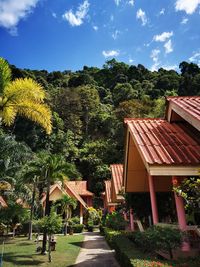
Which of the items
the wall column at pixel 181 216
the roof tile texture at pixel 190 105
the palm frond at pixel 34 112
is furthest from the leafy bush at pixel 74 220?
the wall column at pixel 181 216

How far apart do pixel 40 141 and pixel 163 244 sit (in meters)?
45.5

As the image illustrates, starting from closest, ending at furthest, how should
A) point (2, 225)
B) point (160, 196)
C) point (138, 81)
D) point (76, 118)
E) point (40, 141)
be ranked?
point (160, 196) → point (2, 225) → point (40, 141) → point (76, 118) → point (138, 81)

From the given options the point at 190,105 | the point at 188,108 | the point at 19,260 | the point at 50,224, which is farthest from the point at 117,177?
the point at 188,108

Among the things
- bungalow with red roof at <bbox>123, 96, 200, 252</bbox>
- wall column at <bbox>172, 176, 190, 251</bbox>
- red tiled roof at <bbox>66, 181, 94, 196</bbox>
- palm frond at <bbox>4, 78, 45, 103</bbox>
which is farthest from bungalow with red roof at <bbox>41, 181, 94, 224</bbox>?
wall column at <bbox>172, 176, 190, 251</bbox>

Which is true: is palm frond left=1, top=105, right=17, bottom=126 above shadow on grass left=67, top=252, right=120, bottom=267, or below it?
above

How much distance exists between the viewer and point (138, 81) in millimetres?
74312

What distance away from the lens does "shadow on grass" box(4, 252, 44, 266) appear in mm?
12220

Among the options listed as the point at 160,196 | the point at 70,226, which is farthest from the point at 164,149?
the point at 70,226

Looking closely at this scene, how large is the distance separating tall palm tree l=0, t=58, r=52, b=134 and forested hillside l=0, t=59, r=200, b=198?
104ft

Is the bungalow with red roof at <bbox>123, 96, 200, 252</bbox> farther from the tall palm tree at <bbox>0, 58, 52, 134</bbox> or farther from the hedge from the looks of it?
the tall palm tree at <bbox>0, 58, 52, 134</bbox>

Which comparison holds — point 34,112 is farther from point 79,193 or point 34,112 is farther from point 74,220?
point 79,193

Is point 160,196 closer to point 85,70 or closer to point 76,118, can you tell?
point 76,118

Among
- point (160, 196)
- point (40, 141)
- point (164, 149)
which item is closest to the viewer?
point (164, 149)

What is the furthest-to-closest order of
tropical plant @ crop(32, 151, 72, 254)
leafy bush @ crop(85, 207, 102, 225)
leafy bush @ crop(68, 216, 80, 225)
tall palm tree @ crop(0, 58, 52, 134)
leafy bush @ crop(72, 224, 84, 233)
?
leafy bush @ crop(85, 207, 102, 225)
leafy bush @ crop(68, 216, 80, 225)
leafy bush @ crop(72, 224, 84, 233)
tropical plant @ crop(32, 151, 72, 254)
tall palm tree @ crop(0, 58, 52, 134)
